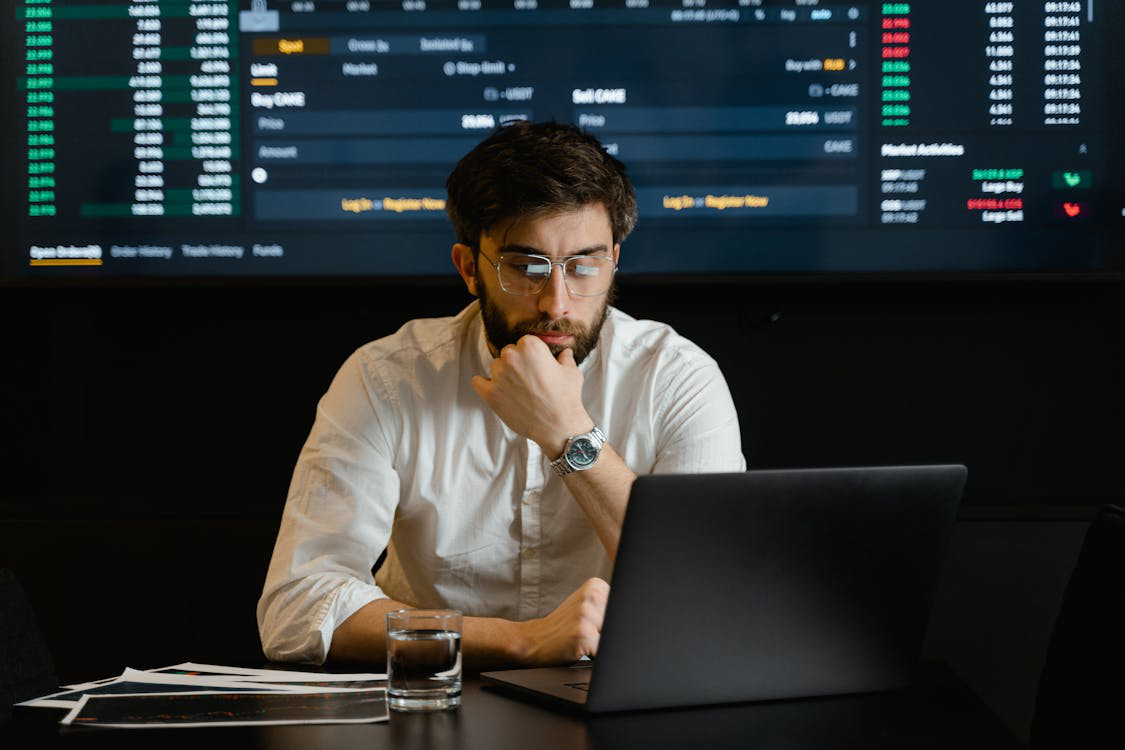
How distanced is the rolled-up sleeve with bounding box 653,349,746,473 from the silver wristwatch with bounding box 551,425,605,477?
16 centimetres

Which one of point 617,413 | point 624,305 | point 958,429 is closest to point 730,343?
point 624,305

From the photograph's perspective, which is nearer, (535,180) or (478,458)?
(535,180)

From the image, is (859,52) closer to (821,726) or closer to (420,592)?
(420,592)

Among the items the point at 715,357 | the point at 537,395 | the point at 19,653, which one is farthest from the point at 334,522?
the point at 715,357

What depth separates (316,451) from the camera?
1616 mm

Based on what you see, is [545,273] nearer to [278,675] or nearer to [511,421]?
[511,421]

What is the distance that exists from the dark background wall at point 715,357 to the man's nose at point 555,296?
2.36ft

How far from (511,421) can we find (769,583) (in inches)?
24.4

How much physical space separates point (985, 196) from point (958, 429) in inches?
18.4

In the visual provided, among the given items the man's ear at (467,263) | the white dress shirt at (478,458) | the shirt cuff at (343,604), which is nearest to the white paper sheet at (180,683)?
the shirt cuff at (343,604)

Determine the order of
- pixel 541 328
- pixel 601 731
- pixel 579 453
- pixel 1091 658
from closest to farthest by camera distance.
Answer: pixel 601 731, pixel 1091 658, pixel 579 453, pixel 541 328

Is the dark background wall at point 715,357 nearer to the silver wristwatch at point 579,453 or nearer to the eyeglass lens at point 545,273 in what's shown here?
the eyeglass lens at point 545,273

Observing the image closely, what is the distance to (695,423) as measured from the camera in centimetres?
167

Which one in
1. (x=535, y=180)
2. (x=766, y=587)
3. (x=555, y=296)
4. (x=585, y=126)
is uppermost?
(x=585, y=126)
